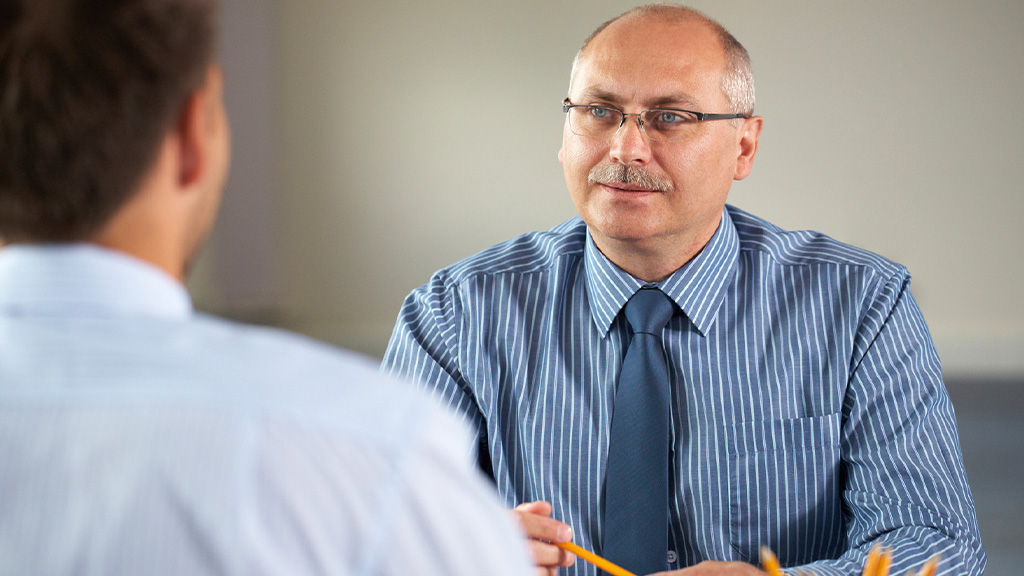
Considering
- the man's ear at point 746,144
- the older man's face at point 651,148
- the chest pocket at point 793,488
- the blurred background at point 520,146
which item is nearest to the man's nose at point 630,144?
the older man's face at point 651,148

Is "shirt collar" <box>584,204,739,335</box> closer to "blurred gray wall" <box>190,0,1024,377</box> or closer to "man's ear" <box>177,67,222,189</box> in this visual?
"man's ear" <box>177,67,222,189</box>

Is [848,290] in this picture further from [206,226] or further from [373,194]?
[373,194]

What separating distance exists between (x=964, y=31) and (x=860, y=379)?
530 cm

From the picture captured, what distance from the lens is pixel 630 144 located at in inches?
63.5

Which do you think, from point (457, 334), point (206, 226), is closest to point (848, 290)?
point (457, 334)

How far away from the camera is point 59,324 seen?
0.59 m

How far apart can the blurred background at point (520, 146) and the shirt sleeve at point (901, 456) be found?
447 cm

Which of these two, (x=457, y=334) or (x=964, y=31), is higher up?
→ (x=964, y=31)

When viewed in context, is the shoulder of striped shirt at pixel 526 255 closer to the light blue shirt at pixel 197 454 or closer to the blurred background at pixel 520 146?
the light blue shirt at pixel 197 454

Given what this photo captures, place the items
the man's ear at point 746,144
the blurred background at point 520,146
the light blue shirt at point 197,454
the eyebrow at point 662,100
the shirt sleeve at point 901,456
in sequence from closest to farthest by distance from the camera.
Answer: the light blue shirt at point 197,454 → the shirt sleeve at point 901,456 → the eyebrow at point 662,100 → the man's ear at point 746,144 → the blurred background at point 520,146

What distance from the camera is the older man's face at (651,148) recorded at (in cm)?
160

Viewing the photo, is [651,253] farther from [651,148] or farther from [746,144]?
[746,144]

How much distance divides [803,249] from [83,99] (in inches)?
54.7

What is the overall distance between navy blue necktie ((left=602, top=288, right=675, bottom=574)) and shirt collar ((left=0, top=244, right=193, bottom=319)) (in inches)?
38.2
